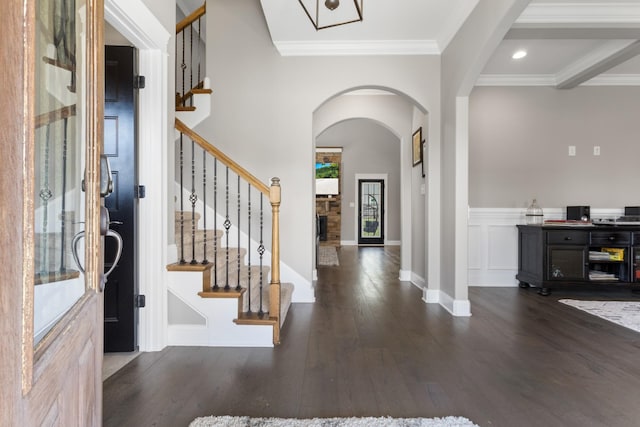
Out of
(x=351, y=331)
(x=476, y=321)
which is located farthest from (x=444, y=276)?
(x=351, y=331)

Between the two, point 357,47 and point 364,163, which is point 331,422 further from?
point 364,163

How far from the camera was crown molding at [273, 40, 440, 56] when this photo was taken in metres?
3.40

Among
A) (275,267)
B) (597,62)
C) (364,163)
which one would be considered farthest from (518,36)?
(364,163)

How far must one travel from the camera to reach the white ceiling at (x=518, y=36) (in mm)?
2777

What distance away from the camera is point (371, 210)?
10.7 metres

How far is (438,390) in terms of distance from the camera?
1.79 meters

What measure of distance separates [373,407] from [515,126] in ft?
13.6

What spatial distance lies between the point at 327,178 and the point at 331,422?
9.03 metres

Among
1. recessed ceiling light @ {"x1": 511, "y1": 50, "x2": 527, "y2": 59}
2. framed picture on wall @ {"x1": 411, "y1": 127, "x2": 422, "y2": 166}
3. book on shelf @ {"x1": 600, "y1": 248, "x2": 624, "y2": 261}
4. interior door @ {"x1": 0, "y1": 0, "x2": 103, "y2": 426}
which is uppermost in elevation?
recessed ceiling light @ {"x1": 511, "y1": 50, "x2": 527, "y2": 59}

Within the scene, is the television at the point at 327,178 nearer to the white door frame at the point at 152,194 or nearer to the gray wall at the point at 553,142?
the gray wall at the point at 553,142

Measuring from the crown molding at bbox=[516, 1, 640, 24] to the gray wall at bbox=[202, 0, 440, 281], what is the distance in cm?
95

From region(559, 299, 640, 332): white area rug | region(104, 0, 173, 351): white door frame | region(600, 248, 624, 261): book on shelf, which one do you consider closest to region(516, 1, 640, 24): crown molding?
region(600, 248, 624, 261): book on shelf

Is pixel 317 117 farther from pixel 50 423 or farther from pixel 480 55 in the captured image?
pixel 50 423

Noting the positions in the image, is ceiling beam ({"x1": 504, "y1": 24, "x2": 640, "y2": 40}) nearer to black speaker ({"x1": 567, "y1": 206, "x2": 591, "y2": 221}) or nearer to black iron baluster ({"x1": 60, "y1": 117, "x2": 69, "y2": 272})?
black speaker ({"x1": 567, "y1": 206, "x2": 591, "y2": 221})
